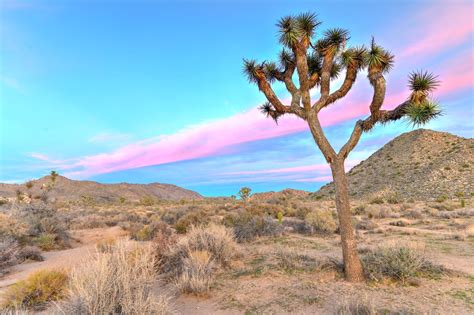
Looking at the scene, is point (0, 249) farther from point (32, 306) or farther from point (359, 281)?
point (359, 281)

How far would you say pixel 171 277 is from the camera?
7883 mm

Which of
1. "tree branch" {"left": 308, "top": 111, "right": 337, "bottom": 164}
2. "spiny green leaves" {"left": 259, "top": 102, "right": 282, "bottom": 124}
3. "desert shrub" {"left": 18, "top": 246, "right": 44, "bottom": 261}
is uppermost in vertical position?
"spiny green leaves" {"left": 259, "top": 102, "right": 282, "bottom": 124}

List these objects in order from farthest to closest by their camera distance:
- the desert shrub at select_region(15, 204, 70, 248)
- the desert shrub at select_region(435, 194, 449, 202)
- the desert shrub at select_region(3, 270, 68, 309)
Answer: the desert shrub at select_region(435, 194, 449, 202)
the desert shrub at select_region(15, 204, 70, 248)
the desert shrub at select_region(3, 270, 68, 309)

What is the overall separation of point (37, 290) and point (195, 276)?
11.1 ft

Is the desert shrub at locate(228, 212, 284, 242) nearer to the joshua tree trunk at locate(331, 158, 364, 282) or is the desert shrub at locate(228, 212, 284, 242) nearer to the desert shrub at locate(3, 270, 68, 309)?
the joshua tree trunk at locate(331, 158, 364, 282)

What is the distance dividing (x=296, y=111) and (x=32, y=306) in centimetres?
772

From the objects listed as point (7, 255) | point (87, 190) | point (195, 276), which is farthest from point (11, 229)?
point (87, 190)

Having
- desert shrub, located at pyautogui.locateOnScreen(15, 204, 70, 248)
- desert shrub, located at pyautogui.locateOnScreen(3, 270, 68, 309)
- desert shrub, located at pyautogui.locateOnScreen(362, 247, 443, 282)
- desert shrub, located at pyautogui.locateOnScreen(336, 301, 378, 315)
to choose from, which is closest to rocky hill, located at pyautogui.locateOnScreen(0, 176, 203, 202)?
desert shrub, located at pyautogui.locateOnScreen(15, 204, 70, 248)

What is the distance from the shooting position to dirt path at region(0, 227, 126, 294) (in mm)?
8789

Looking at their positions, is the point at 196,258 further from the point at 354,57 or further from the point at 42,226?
the point at 42,226

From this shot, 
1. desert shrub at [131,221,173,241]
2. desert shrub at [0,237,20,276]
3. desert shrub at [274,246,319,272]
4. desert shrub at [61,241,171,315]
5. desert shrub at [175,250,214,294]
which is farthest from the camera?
desert shrub at [131,221,173,241]

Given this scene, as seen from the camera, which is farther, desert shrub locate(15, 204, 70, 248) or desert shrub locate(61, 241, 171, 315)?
desert shrub locate(15, 204, 70, 248)

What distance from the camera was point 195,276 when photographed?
691cm

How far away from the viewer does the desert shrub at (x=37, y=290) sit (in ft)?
19.8
